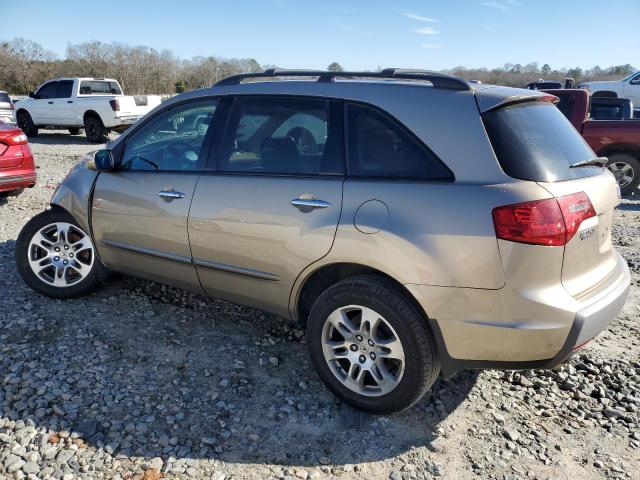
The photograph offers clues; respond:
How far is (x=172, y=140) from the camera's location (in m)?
3.82

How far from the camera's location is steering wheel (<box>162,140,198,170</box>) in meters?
3.53

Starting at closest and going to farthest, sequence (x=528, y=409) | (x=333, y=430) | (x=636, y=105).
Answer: (x=333, y=430), (x=528, y=409), (x=636, y=105)

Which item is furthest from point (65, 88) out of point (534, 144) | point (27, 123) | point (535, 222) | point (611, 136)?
point (535, 222)

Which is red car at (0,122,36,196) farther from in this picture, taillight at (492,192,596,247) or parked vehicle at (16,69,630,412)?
taillight at (492,192,596,247)

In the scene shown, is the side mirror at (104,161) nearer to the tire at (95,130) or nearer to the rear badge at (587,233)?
the rear badge at (587,233)

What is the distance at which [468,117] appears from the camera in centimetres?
257

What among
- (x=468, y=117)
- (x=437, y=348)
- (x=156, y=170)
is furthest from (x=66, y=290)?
(x=468, y=117)

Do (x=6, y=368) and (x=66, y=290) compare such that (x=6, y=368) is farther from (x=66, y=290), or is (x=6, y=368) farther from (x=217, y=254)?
(x=217, y=254)

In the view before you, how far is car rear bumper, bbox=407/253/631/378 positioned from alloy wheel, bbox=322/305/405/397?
27cm

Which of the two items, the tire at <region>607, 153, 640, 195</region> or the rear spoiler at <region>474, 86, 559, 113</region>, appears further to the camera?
the tire at <region>607, 153, 640, 195</region>

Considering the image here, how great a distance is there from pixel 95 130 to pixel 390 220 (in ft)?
50.1

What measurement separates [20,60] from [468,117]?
1924 inches

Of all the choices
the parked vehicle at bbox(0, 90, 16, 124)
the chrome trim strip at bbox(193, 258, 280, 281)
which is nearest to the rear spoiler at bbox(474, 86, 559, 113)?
the chrome trim strip at bbox(193, 258, 280, 281)

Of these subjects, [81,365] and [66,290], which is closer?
[81,365]
